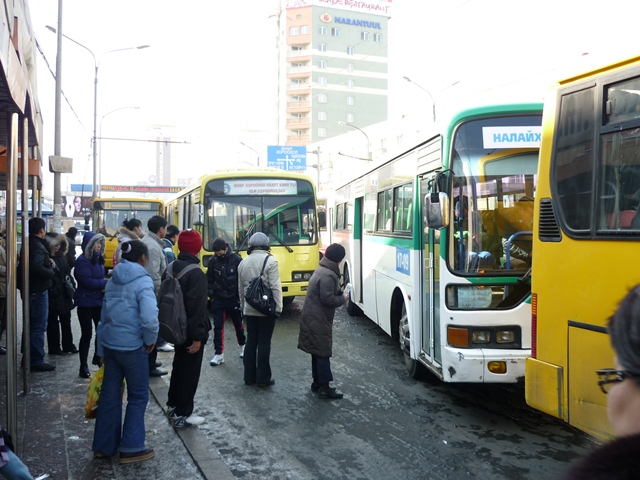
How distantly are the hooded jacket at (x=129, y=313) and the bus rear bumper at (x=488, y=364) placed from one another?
2813 millimetres

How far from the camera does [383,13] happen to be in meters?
88.3

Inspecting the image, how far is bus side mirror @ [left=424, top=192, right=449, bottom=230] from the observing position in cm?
587

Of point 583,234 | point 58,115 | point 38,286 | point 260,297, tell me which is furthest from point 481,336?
point 58,115

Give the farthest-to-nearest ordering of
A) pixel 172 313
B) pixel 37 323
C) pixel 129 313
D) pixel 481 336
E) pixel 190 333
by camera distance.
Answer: pixel 37 323
pixel 481 336
pixel 190 333
pixel 172 313
pixel 129 313

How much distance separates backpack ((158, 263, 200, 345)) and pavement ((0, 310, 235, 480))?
0.90 meters

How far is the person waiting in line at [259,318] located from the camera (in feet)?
23.8

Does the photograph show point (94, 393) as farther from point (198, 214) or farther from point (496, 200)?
point (198, 214)

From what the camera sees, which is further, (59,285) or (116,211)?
(116,211)

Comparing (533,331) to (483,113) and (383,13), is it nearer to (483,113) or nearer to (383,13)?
(483,113)

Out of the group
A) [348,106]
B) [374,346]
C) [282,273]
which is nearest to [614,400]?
[374,346]

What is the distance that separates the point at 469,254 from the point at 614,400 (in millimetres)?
4745

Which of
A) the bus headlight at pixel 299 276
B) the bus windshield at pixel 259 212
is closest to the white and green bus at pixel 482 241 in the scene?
the bus headlight at pixel 299 276

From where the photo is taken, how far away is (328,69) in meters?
83.8

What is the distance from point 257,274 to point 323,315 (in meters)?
0.95
